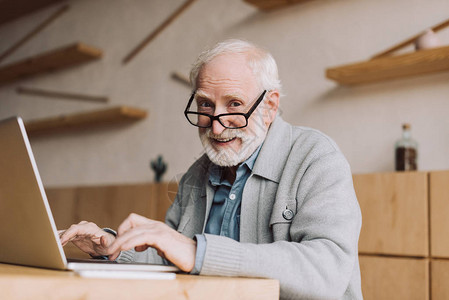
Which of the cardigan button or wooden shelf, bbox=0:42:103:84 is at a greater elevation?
wooden shelf, bbox=0:42:103:84

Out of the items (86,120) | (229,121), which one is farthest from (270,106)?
(86,120)

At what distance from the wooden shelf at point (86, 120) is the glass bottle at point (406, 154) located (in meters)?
1.98

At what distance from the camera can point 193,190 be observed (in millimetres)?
1640

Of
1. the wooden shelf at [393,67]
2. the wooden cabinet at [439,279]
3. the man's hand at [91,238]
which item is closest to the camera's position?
the man's hand at [91,238]

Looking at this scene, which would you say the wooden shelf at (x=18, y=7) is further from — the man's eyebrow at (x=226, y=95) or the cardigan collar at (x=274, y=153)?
the cardigan collar at (x=274, y=153)

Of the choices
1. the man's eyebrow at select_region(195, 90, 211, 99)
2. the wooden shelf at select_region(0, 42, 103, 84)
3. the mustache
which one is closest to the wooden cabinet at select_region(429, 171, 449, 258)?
the mustache

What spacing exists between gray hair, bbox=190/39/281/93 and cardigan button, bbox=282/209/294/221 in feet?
1.47

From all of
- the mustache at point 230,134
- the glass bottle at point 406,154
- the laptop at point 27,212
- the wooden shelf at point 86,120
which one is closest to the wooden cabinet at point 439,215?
the glass bottle at point 406,154

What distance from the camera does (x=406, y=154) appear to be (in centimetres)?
247

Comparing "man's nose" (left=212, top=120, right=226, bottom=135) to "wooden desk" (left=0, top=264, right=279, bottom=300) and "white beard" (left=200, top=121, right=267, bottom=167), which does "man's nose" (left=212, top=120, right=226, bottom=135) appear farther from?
"wooden desk" (left=0, top=264, right=279, bottom=300)

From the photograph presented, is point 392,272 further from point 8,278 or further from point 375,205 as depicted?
point 8,278

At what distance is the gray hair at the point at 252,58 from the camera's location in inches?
61.0

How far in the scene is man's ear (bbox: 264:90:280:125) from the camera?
1595 mm

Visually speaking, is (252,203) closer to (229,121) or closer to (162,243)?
(229,121)
